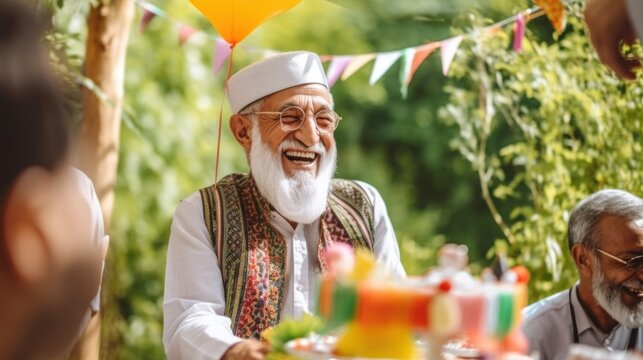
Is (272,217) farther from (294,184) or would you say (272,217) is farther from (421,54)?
(421,54)

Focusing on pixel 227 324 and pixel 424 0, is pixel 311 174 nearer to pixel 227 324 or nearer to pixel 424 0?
pixel 227 324

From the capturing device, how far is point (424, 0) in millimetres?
12359

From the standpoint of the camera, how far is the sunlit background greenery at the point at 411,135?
5.45 m

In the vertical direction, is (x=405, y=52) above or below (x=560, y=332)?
above

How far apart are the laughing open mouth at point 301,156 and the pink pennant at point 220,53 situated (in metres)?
1.42

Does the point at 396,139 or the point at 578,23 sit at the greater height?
the point at 578,23

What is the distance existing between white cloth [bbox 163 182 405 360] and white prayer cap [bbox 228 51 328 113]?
40 cm

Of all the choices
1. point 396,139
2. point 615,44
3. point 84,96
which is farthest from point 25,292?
point 396,139

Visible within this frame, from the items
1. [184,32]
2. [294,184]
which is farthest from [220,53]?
[294,184]

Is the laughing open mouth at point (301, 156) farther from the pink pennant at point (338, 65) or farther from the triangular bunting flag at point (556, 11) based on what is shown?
the pink pennant at point (338, 65)

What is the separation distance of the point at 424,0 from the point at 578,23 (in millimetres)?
7324

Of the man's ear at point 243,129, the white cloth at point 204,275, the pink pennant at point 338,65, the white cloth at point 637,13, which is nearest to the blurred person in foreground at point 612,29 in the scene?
the white cloth at point 637,13

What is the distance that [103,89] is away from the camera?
5062 millimetres

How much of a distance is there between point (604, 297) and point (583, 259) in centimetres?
19
